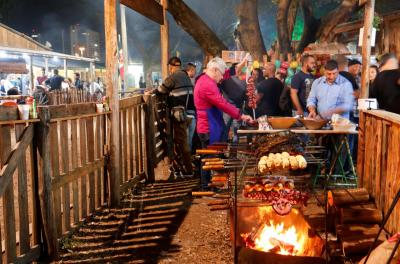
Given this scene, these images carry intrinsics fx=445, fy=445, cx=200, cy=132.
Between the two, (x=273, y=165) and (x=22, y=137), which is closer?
(x=22, y=137)

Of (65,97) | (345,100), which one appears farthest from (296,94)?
(65,97)

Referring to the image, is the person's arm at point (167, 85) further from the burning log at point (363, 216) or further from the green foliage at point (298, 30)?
the green foliage at point (298, 30)

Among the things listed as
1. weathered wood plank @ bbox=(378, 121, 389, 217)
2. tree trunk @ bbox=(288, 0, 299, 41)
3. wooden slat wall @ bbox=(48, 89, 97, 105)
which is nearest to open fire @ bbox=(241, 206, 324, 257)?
weathered wood plank @ bbox=(378, 121, 389, 217)

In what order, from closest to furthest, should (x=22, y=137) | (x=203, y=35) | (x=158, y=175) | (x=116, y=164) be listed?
1. (x=22, y=137)
2. (x=116, y=164)
3. (x=158, y=175)
4. (x=203, y=35)

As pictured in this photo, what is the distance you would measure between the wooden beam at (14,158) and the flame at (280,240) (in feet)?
9.07

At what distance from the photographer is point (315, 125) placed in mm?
7875

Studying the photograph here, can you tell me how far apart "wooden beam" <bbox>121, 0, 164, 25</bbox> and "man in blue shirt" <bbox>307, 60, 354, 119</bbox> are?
3.88 metres

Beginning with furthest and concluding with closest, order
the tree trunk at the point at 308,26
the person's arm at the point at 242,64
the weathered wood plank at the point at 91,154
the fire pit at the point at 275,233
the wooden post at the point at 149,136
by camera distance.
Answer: the tree trunk at the point at 308,26, the person's arm at the point at 242,64, the wooden post at the point at 149,136, the weathered wood plank at the point at 91,154, the fire pit at the point at 275,233

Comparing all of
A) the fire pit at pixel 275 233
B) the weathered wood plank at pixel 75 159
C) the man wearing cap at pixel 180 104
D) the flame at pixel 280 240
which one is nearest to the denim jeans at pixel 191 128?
the man wearing cap at pixel 180 104

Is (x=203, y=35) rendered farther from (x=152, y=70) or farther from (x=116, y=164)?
(x=152, y=70)

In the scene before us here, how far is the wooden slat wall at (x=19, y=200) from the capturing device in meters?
4.68

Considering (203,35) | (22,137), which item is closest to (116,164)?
(22,137)

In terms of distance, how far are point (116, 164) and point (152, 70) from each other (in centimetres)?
5490

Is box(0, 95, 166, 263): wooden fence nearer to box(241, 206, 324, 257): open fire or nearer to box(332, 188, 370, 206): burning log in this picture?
box(241, 206, 324, 257): open fire
